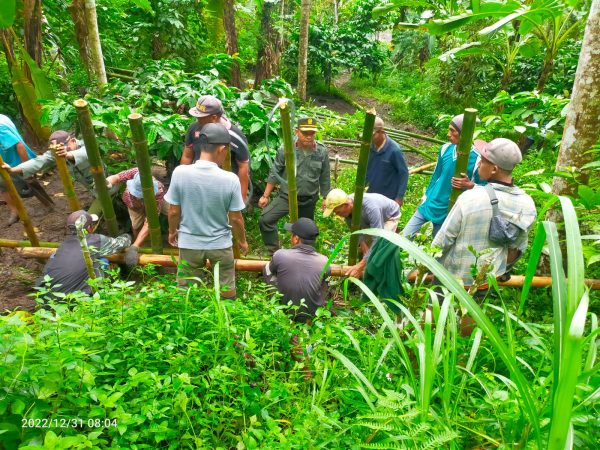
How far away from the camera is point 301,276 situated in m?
3.06

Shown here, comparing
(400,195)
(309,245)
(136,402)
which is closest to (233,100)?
(400,195)

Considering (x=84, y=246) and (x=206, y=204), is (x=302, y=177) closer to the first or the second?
(x=206, y=204)

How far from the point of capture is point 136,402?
5.34 ft

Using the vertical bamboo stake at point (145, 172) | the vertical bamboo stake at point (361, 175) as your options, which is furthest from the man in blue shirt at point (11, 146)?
the vertical bamboo stake at point (361, 175)

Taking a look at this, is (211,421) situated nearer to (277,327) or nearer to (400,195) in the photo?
(277,327)

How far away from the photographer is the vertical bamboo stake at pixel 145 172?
3.22 meters

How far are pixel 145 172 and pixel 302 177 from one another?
1.58m

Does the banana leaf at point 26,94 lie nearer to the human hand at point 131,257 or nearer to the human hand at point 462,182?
the human hand at point 131,257

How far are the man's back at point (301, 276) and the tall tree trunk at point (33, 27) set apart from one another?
4.95 meters

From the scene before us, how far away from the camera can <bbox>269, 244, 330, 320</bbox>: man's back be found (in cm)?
305

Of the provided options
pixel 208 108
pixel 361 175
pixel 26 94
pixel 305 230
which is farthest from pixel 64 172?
pixel 26 94

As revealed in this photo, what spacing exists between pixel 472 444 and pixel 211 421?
0.93 meters

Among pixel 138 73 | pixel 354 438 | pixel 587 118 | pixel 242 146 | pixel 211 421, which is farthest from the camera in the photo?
pixel 138 73

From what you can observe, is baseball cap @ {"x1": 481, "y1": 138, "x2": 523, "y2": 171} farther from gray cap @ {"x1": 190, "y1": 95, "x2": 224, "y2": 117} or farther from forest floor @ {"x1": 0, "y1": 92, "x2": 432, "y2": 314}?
forest floor @ {"x1": 0, "y1": 92, "x2": 432, "y2": 314}
